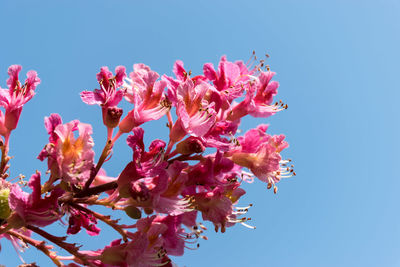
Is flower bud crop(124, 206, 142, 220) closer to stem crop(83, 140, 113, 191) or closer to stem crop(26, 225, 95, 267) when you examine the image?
stem crop(83, 140, 113, 191)

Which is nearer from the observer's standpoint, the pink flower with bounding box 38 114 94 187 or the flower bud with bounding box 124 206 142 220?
the pink flower with bounding box 38 114 94 187

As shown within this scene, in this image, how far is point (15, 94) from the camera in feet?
8.79

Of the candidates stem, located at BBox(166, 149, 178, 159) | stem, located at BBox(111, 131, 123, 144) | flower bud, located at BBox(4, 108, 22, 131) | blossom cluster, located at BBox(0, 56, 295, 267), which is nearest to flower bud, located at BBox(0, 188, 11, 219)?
blossom cluster, located at BBox(0, 56, 295, 267)

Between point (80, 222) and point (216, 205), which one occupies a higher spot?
point (216, 205)

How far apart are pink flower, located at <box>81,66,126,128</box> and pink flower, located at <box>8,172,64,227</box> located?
0.52m

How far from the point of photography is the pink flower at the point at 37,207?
7.28ft

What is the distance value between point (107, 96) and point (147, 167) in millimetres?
499

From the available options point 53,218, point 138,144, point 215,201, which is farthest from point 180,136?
point 53,218

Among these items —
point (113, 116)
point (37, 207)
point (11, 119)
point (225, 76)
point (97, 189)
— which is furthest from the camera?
point (225, 76)

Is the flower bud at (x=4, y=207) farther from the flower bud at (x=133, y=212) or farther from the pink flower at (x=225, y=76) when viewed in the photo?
the pink flower at (x=225, y=76)

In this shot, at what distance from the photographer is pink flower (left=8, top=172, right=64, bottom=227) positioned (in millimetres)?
2219

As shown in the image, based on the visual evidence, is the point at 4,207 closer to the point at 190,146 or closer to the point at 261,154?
the point at 190,146

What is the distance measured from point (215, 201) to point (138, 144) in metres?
0.58

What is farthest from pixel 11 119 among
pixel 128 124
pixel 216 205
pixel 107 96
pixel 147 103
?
pixel 216 205
